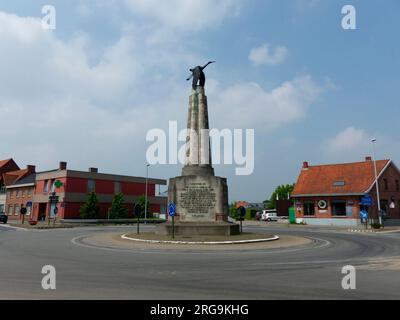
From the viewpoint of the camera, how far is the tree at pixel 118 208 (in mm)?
51625

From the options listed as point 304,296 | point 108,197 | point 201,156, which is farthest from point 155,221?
point 304,296

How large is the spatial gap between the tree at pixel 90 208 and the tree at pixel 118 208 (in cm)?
249

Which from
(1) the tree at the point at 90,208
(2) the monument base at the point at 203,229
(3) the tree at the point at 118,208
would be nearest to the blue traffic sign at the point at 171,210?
(2) the monument base at the point at 203,229

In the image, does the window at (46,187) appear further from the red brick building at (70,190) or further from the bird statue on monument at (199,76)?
the bird statue on monument at (199,76)

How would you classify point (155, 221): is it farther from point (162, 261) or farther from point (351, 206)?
point (162, 261)

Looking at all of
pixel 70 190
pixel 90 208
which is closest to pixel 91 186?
pixel 70 190

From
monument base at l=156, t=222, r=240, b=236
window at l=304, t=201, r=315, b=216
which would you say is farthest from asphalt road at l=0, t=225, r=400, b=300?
window at l=304, t=201, r=315, b=216

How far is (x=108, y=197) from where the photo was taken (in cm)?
5466

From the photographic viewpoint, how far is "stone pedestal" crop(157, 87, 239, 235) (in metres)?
21.1

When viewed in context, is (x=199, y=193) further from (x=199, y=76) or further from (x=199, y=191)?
(x=199, y=76)

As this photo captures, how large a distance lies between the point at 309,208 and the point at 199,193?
28.7 metres

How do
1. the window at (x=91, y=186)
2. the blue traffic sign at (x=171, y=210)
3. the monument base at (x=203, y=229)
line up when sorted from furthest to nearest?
the window at (x=91, y=186), the blue traffic sign at (x=171, y=210), the monument base at (x=203, y=229)

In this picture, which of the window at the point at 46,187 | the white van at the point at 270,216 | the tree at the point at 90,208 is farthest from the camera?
the white van at the point at 270,216
